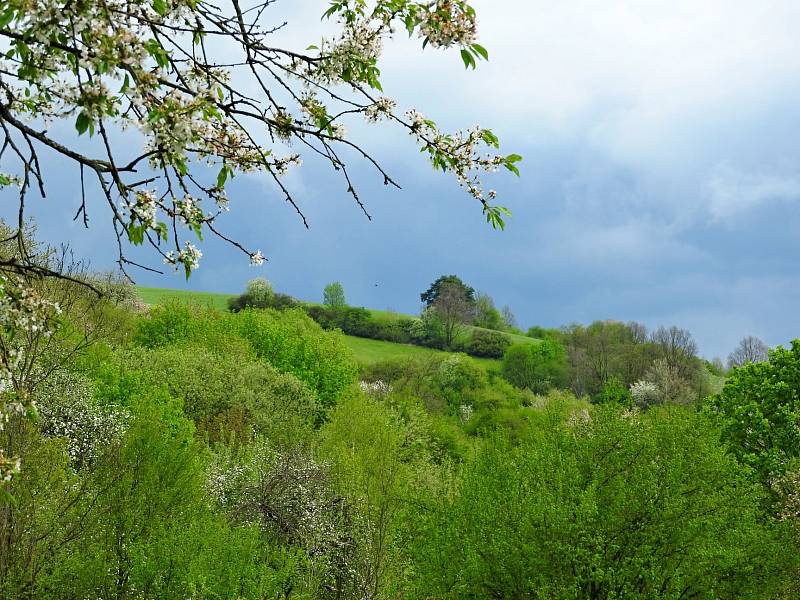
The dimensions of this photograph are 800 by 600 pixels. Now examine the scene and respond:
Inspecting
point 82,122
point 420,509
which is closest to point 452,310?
point 420,509

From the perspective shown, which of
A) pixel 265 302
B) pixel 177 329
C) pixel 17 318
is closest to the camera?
pixel 17 318

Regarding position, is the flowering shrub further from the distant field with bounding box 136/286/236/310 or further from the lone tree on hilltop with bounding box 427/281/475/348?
the distant field with bounding box 136/286/236/310

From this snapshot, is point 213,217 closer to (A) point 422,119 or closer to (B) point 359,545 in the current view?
(A) point 422,119

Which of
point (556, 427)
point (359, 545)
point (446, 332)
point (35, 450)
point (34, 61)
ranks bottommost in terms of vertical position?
point (359, 545)

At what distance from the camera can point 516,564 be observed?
15977mm

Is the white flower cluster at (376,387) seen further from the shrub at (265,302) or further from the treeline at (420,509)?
the treeline at (420,509)

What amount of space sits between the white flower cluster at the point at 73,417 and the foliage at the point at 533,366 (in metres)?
69.5

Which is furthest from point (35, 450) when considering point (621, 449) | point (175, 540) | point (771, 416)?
point (771, 416)

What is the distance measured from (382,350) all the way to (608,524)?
8446 centimetres

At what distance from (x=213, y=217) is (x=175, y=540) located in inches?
491

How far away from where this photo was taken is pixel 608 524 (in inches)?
633

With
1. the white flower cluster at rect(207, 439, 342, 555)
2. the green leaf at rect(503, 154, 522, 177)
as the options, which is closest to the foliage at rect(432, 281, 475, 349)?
the white flower cluster at rect(207, 439, 342, 555)

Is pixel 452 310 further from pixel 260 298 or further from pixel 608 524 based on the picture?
pixel 608 524

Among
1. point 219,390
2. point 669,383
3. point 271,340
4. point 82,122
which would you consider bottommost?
point 82,122
